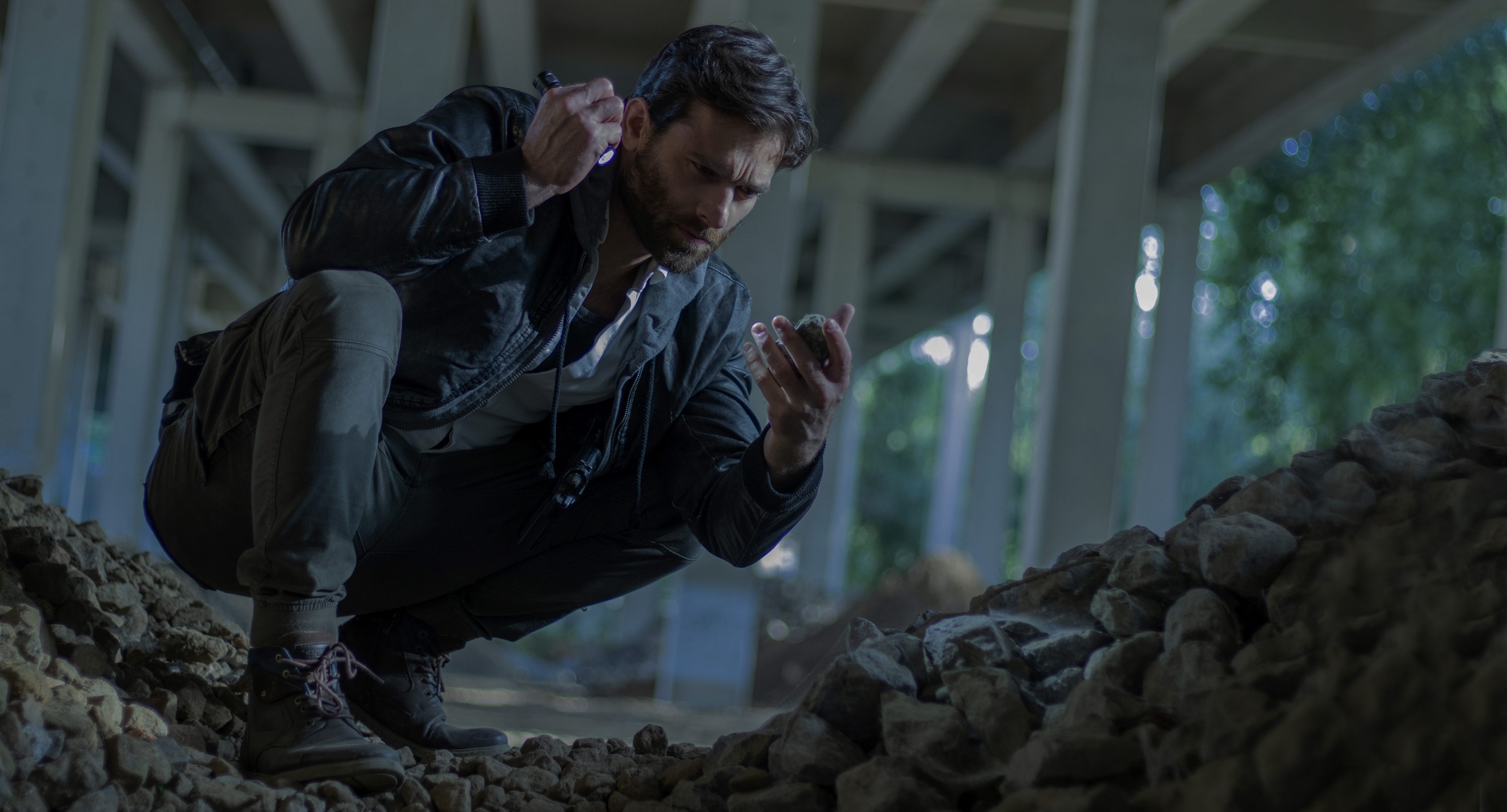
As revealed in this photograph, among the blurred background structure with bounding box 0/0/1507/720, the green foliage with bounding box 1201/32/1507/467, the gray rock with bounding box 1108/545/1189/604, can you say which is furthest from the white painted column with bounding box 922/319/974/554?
the gray rock with bounding box 1108/545/1189/604


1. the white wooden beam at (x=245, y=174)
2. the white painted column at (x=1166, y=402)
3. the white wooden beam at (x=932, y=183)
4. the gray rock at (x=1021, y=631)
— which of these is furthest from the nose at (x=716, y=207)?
the white wooden beam at (x=245, y=174)

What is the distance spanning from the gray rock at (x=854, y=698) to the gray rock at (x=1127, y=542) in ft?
1.58

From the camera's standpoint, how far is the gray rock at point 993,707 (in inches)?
57.6

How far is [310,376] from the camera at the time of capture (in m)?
1.63

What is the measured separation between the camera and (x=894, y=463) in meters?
30.1

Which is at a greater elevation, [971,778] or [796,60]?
[796,60]

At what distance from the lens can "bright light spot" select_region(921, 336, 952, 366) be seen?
974 inches

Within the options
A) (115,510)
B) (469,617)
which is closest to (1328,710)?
(469,617)

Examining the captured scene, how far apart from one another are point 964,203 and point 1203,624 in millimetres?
10468

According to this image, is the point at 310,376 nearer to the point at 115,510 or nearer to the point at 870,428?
the point at 115,510

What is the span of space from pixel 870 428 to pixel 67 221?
2512 centimetres

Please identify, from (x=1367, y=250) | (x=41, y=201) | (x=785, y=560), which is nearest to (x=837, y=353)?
(x=41, y=201)

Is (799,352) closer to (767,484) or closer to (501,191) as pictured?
(767,484)

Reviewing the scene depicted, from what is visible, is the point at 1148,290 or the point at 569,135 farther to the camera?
the point at 1148,290
